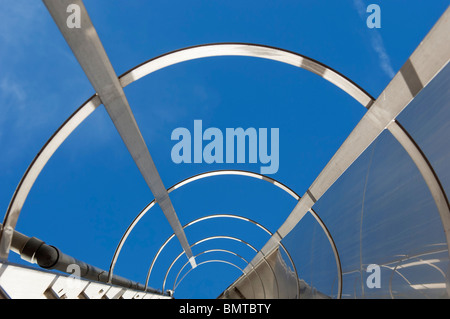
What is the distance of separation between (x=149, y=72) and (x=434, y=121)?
15.0 ft

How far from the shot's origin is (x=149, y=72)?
23.0 feet

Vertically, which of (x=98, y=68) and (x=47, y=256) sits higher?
(x=98, y=68)

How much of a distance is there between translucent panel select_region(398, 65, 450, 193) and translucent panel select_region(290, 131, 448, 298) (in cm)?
39

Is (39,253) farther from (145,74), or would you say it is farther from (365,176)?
(365,176)

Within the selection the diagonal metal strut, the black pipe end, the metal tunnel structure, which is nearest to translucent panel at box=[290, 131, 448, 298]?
the metal tunnel structure

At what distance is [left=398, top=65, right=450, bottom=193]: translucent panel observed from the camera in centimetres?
468

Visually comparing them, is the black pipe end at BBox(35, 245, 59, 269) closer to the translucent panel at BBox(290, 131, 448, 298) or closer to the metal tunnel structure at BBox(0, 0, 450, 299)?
the metal tunnel structure at BBox(0, 0, 450, 299)

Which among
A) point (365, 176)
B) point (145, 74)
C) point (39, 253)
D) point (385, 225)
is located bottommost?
point (39, 253)

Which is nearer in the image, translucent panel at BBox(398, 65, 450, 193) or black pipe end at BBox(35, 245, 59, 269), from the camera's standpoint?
translucent panel at BBox(398, 65, 450, 193)

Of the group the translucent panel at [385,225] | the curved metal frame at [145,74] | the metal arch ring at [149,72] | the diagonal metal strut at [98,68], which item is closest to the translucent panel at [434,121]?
the translucent panel at [385,225]

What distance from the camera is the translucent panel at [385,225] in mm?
5312

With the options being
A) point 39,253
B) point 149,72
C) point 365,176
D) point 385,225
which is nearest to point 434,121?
point 385,225

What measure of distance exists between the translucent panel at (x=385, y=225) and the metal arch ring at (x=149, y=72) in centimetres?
154

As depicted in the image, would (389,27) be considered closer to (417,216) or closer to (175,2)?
(417,216)
